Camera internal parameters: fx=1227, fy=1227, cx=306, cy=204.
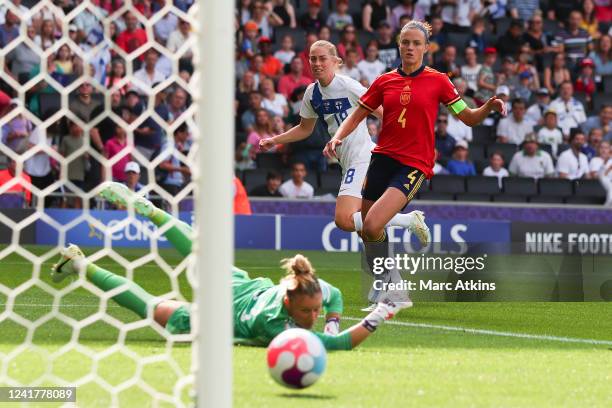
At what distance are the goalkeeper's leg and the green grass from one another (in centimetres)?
51

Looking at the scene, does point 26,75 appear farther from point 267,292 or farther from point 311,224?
point 267,292

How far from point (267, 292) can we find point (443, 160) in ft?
36.5

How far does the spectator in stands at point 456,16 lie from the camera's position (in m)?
19.6

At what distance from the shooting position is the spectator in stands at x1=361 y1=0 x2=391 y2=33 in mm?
18828

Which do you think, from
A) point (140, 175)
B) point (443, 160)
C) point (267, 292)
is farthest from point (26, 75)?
point (267, 292)

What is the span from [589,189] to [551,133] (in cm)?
107

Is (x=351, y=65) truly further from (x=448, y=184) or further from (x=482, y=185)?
(x=482, y=185)

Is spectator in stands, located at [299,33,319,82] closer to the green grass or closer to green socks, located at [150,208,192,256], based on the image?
the green grass

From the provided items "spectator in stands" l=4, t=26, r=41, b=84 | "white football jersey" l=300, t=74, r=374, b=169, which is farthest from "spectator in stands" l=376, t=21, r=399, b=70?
"white football jersey" l=300, t=74, r=374, b=169

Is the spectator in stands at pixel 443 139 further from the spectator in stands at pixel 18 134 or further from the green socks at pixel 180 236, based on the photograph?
the green socks at pixel 180 236

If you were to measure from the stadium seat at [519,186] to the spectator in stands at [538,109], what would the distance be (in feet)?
4.51

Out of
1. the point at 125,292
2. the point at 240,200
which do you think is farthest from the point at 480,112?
the point at 240,200

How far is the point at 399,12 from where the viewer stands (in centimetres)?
1919

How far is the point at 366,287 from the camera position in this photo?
9492 millimetres
